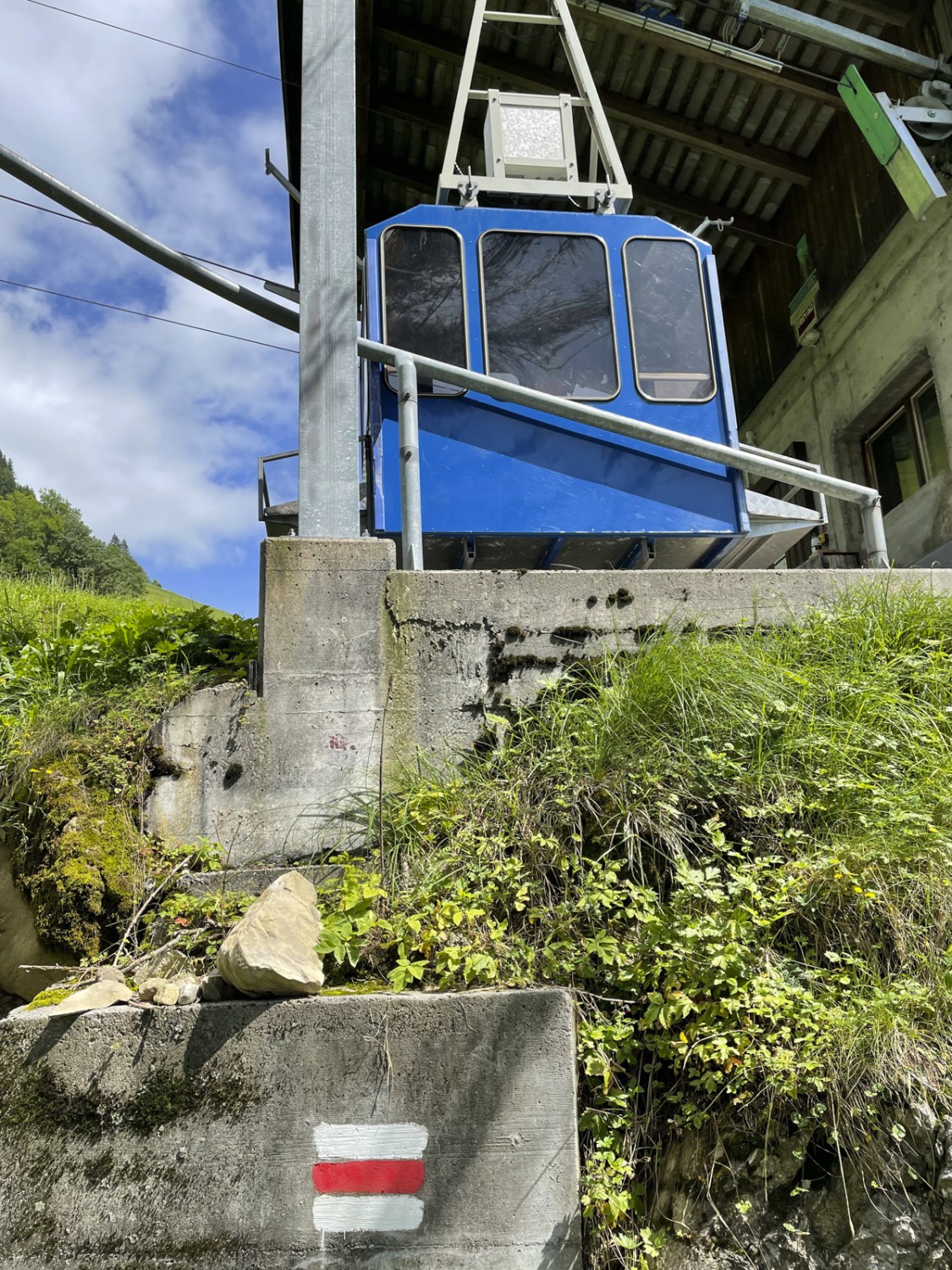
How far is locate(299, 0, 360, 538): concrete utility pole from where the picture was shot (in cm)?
423

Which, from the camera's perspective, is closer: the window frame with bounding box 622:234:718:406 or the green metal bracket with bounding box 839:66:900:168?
the window frame with bounding box 622:234:718:406

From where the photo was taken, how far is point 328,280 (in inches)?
178

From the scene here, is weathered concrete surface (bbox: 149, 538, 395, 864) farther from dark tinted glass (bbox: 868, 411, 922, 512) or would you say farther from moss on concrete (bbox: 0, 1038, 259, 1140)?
dark tinted glass (bbox: 868, 411, 922, 512)

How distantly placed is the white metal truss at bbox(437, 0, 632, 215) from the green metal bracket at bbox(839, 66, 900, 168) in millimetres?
3168

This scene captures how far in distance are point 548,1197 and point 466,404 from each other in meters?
3.85

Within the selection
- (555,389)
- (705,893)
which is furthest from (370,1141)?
(555,389)

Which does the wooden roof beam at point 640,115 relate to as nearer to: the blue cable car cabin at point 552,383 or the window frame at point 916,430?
the window frame at point 916,430

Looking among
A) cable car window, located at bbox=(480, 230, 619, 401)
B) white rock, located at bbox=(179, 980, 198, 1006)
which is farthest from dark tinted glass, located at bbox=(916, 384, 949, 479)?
white rock, located at bbox=(179, 980, 198, 1006)

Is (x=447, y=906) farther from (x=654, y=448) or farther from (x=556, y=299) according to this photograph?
(x=556, y=299)

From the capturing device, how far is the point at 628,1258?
2.51 metres

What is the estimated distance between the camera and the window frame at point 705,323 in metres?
5.69

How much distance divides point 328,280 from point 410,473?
106 cm

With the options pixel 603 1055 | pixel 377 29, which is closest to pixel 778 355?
pixel 377 29

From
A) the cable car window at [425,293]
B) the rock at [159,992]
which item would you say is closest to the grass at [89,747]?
the rock at [159,992]
